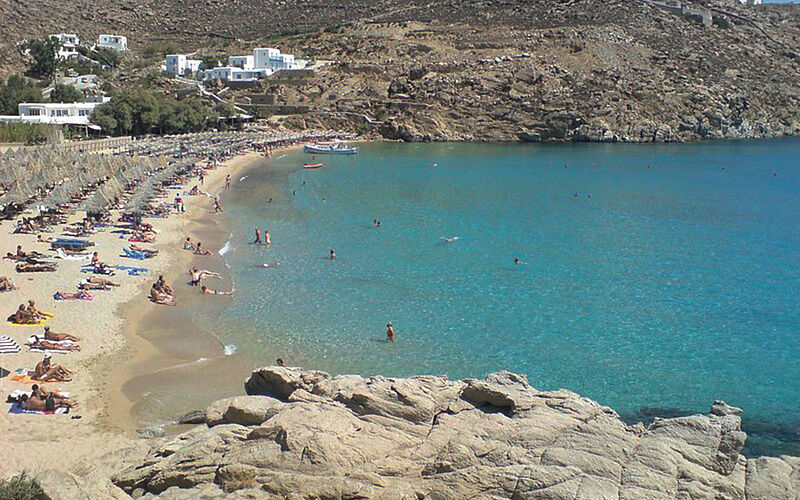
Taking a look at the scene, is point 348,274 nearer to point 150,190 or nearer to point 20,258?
point 20,258

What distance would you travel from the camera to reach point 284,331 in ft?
68.1

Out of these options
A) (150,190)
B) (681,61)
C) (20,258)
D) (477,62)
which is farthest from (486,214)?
(681,61)

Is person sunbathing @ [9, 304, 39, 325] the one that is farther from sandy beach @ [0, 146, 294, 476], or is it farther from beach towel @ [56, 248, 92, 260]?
beach towel @ [56, 248, 92, 260]

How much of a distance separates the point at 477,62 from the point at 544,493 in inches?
3756

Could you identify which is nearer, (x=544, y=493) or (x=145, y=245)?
(x=544, y=493)

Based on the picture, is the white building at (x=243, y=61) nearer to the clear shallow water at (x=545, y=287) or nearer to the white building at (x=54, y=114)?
the white building at (x=54, y=114)

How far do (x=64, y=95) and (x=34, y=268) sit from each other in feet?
202

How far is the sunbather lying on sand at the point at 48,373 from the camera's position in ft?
50.7

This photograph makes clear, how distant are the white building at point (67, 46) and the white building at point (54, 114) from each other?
3580cm

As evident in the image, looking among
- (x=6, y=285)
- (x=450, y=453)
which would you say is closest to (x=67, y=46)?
(x=6, y=285)

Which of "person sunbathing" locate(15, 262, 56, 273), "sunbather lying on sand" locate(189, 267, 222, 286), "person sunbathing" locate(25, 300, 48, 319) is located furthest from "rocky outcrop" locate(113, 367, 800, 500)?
"person sunbathing" locate(15, 262, 56, 273)

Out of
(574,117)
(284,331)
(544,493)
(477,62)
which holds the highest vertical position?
(477,62)

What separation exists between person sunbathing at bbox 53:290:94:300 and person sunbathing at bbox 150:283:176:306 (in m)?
1.83

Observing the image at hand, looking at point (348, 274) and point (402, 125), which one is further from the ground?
point (402, 125)
